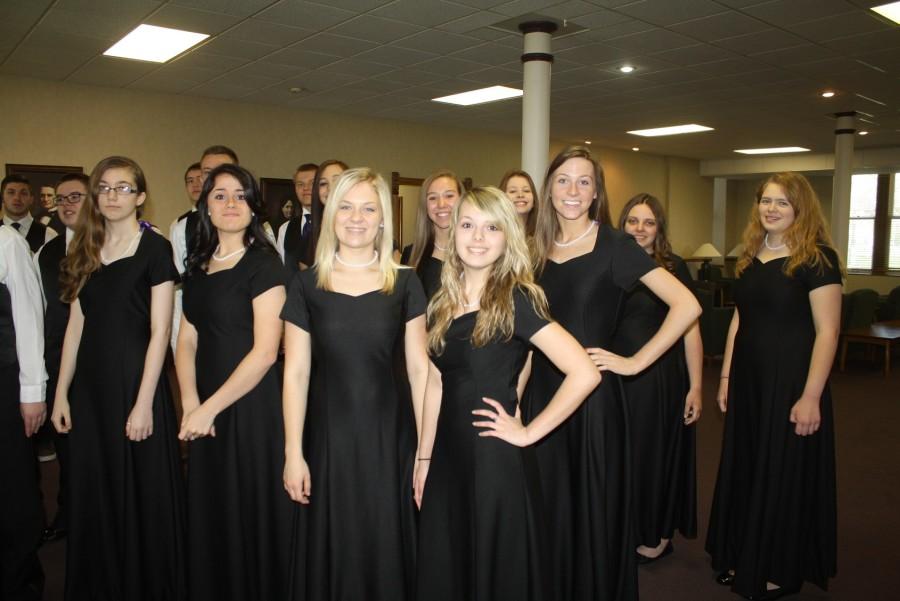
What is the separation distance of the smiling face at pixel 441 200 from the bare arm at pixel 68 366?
1.56 metres

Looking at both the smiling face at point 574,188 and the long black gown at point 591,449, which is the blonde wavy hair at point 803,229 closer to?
the long black gown at point 591,449

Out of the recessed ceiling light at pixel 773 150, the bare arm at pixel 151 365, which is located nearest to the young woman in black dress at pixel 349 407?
the bare arm at pixel 151 365

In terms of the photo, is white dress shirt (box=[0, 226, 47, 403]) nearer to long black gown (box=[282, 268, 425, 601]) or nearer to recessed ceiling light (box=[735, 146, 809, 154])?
long black gown (box=[282, 268, 425, 601])

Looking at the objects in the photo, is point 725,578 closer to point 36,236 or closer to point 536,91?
point 536,91

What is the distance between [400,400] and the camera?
2.26 m

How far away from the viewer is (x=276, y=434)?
8.11 feet

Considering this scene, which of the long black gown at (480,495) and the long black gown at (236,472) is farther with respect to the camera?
the long black gown at (236,472)

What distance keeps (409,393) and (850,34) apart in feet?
19.8

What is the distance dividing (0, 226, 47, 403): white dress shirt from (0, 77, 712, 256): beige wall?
6489 mm

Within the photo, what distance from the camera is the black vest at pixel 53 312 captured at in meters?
3.90

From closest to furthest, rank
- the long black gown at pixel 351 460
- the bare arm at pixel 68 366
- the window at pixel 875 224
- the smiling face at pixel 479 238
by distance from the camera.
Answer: the smiling face at pixel 479 238 → the long black gown at pixel 351 460 → the bare arm at pixel 68 366 → the window at pixel 875 224

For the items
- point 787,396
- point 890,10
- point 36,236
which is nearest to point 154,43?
point 36,236

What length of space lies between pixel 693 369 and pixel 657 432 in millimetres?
367

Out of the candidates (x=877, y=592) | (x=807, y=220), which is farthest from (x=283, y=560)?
(x=877, y=592)
